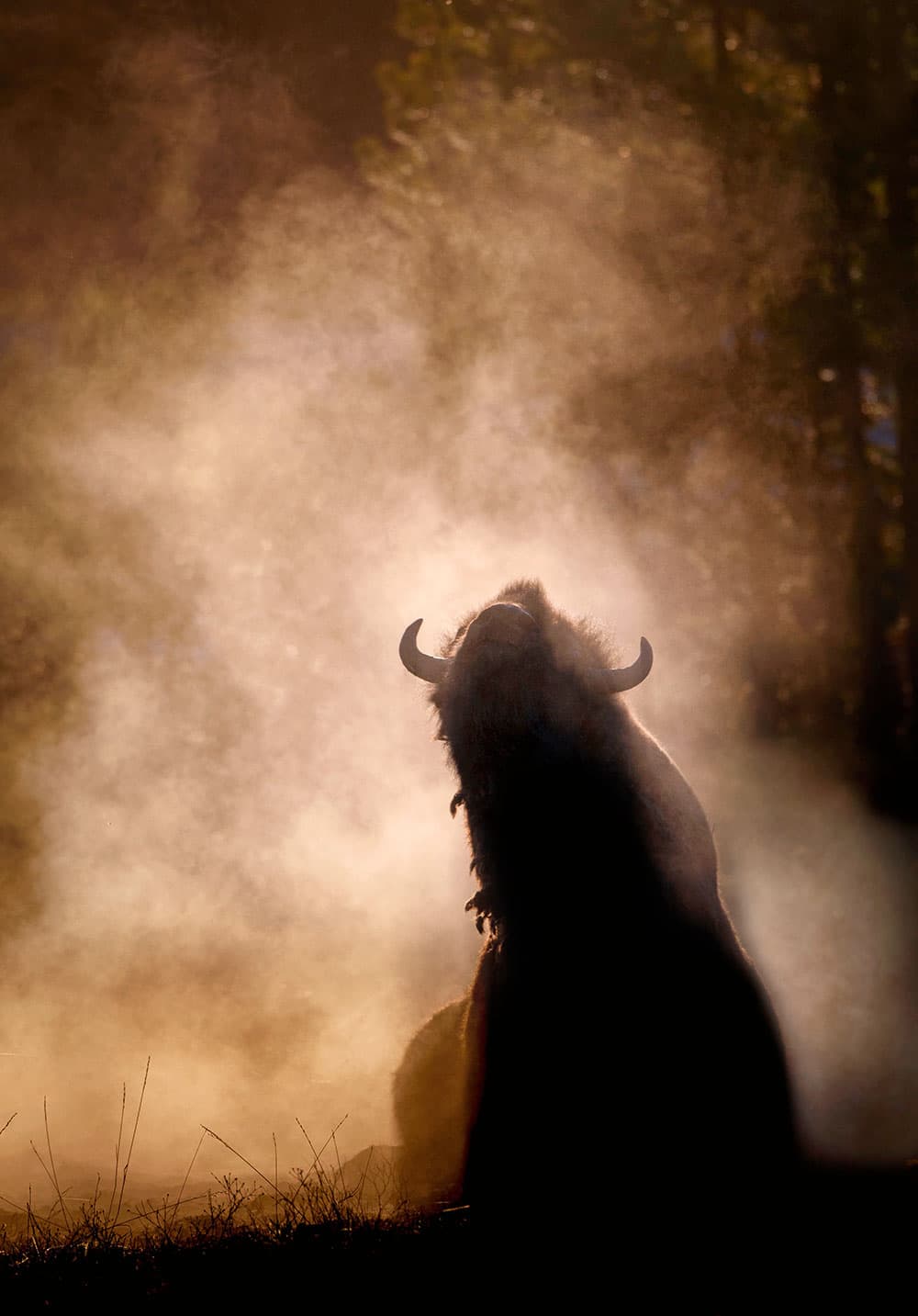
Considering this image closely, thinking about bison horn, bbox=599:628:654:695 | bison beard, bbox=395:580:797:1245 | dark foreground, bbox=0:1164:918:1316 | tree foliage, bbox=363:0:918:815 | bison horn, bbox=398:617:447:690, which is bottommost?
dark foreground, bbox=0:1164:918:1316

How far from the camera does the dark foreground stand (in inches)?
116

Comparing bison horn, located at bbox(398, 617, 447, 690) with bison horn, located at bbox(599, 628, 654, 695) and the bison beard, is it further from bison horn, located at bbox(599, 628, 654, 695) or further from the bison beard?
bison horn, located at bbox(599, 628, 654, 695)

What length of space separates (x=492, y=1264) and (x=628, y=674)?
195cm

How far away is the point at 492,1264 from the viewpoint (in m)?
3.08

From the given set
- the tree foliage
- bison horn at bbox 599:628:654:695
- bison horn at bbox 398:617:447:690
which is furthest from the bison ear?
the tree foliage

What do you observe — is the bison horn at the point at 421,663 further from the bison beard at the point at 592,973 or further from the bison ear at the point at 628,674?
the bison ear at the point at 628,674

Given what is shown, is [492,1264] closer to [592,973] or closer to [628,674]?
[592,973]

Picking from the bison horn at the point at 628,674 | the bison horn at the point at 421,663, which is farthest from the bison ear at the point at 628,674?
the bison horn at the point at 421,663

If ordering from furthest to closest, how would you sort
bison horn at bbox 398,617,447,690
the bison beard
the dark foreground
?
bison horn at bbox 398,617,447,690 → the bison beard → the dark foreground

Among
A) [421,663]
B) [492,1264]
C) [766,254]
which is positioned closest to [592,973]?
[492,1264]

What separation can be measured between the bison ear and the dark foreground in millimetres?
1599

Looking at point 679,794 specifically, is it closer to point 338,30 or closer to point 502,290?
point 502,290

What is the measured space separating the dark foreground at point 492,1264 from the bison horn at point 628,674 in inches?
63.0

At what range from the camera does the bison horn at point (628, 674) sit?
161 inches
